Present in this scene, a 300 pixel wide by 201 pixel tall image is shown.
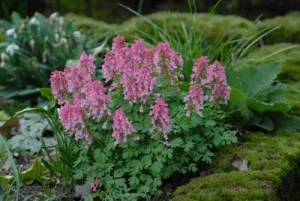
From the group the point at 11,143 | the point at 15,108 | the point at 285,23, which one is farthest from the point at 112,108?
the point at 285,23

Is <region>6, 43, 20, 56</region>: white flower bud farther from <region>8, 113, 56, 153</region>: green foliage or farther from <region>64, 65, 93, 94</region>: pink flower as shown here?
<region>64, 65, 93, 94</region>: pink flower

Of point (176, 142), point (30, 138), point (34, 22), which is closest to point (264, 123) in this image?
point (176, 142)

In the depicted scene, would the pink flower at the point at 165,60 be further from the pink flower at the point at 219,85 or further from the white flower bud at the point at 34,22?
the white flower bud at the point at 34,22

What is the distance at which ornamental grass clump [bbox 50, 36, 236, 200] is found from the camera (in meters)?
2.44

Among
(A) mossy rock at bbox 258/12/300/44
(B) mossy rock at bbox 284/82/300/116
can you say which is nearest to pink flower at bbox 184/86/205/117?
(B) mossy rock at bbox 284/82/300/116

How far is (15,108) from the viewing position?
4449 millimetres

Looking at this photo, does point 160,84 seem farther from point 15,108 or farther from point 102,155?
point 15,108

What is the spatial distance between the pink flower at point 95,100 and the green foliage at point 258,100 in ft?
2.73

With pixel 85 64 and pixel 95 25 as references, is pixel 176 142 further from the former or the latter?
pixel 95 25

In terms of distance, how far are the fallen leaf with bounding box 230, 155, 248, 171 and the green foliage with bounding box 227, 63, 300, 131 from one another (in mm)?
284

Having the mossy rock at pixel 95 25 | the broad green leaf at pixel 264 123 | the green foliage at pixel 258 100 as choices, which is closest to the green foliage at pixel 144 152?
the green foliage at pixel 258 100

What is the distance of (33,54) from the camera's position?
14.9 feet

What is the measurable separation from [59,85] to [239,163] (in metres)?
1.05

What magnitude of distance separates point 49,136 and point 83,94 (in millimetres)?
1293
